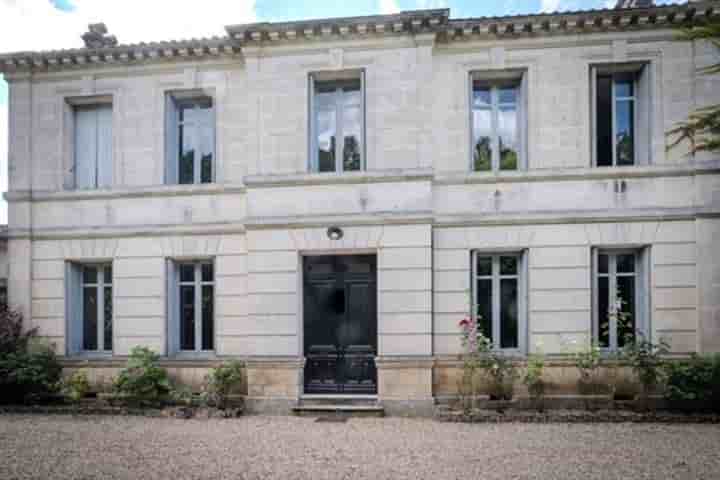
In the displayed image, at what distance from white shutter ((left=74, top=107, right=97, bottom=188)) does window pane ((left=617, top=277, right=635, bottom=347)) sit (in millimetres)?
11519

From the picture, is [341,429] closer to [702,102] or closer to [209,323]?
[209,323]

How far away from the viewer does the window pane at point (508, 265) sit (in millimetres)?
9648

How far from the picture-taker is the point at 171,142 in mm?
10461

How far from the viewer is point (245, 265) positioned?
987cm

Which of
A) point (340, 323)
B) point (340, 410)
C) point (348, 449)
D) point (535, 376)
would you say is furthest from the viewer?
point (340, 323)

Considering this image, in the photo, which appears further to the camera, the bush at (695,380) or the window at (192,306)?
the window at (192,306)

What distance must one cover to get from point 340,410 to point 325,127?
5750 mm

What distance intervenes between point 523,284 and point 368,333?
129 inches

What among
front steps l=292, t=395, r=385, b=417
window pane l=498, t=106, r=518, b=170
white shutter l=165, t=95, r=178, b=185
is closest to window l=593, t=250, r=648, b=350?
window pane l=498, t=106, r=518, b=170

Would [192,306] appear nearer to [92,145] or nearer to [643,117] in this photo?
[92,145]

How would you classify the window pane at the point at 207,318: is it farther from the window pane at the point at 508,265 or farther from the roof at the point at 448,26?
the window pane at the point at 508,265

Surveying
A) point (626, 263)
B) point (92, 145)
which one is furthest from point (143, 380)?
point (626, 263)

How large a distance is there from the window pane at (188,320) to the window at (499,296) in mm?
6005

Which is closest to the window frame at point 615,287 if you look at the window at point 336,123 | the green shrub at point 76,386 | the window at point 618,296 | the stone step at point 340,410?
the window at point 618,296
